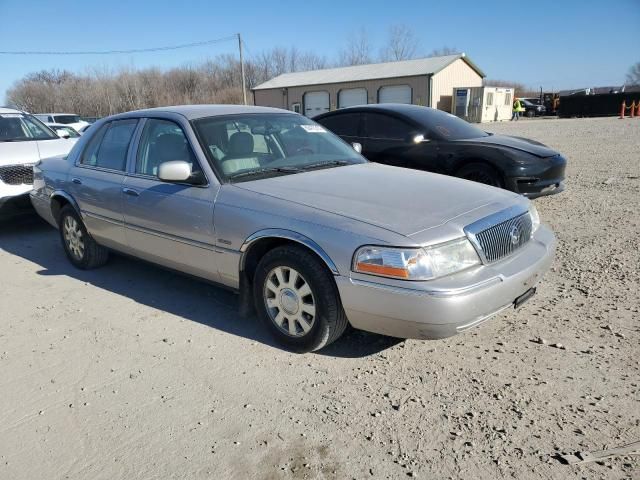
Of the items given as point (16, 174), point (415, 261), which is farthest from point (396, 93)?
point (415, 261)

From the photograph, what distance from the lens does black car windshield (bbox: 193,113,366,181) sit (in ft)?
13.0

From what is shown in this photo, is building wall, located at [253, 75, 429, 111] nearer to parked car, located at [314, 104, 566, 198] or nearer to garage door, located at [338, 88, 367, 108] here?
garage door, located at [338, 88, 367, 108]

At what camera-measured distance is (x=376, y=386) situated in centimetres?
308

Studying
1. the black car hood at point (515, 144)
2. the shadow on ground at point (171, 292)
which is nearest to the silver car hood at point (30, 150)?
the shadow on ground at point (171, 292)

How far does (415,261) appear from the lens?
289 cm

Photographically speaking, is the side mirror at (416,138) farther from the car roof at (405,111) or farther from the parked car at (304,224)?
the parked car at (304,224)

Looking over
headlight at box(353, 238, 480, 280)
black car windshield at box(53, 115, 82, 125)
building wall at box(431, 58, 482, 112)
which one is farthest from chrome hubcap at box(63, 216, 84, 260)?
building wall at box(431, 58, 482, 112)

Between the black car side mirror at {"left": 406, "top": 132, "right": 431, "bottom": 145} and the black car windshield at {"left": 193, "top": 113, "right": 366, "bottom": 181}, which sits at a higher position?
the black car windshield at {"left": 193, "top": 113, "right": 366, "bottom": 181}

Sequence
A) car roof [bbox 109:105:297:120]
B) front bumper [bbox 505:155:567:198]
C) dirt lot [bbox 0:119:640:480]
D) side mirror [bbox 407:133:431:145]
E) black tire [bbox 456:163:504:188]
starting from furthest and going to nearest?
side mirror [bbox 407:133:431:145], black tire [bbox 456:163:504:188], front bumper [bbox 505:155:567:198], car roof [bbox 109:105:297:120], dirt lot [bbox 0:119:640:480]

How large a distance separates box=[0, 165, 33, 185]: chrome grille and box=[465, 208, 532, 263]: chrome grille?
6260 millimetres

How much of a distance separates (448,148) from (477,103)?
31432 mm

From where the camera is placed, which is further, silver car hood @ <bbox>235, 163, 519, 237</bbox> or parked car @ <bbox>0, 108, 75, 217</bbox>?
parked car @ <bbox>0, 108, 75, 217</bbox>

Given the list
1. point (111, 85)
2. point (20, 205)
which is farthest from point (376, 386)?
point (111, 85)

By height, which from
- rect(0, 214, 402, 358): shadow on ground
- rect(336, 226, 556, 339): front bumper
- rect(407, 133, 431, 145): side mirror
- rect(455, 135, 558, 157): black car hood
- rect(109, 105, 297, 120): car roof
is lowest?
rect(0, 214, 402, 358): shadow on ground
